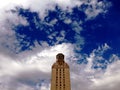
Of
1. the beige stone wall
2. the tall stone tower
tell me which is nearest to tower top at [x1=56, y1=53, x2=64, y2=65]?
the tall stone tower

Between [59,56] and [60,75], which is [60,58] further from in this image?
[60,75]

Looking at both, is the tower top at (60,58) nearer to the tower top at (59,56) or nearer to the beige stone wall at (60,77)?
the tower top at (59,56)

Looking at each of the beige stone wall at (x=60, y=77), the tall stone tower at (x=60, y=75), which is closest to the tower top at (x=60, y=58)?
the tall stone tower at (x=60, y=75)

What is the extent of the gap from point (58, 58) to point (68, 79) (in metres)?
18.6

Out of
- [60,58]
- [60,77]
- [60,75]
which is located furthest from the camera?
[60,58]

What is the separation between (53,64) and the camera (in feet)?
525

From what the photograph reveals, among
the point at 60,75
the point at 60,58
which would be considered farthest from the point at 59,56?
the point at 60,75

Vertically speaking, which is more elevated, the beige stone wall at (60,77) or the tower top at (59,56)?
the tower top at (59,56)

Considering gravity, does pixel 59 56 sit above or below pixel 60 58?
above

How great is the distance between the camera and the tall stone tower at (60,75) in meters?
148

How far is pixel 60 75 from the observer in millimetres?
152875

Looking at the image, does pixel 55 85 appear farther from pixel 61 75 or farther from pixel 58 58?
pixel 58 58

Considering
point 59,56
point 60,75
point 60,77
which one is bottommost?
point 60,77

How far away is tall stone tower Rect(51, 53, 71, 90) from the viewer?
14812cm
